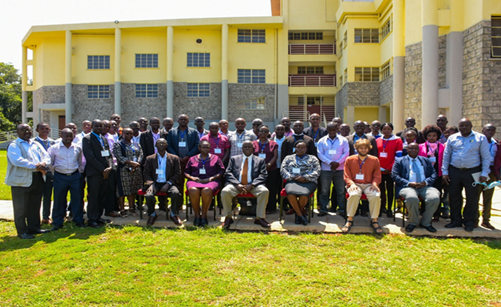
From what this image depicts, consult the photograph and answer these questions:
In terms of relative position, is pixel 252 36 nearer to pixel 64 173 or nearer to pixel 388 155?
pixel 388 155

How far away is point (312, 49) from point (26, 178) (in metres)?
28.3

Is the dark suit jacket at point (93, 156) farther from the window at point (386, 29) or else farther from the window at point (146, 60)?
the window at point (146, 60)

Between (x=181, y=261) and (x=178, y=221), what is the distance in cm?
199

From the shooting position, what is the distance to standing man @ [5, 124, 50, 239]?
19.0ft

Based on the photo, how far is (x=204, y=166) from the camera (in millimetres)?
7098

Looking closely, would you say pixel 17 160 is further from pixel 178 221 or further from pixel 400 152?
pixel 400 152

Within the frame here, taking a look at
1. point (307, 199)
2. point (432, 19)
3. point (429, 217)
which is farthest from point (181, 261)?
point (432, 19)

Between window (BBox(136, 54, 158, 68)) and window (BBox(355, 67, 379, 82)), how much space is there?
17.8 meters

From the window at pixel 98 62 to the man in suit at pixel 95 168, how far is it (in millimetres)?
27766

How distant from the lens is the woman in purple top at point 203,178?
261 inches

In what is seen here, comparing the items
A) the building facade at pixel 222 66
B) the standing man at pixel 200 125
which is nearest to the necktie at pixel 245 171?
the standing man at pixel 200 125

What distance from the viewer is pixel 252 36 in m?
30.4

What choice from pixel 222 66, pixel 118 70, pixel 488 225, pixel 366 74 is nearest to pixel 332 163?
pixel 488 225

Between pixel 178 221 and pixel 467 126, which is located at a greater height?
pixel 467 126
